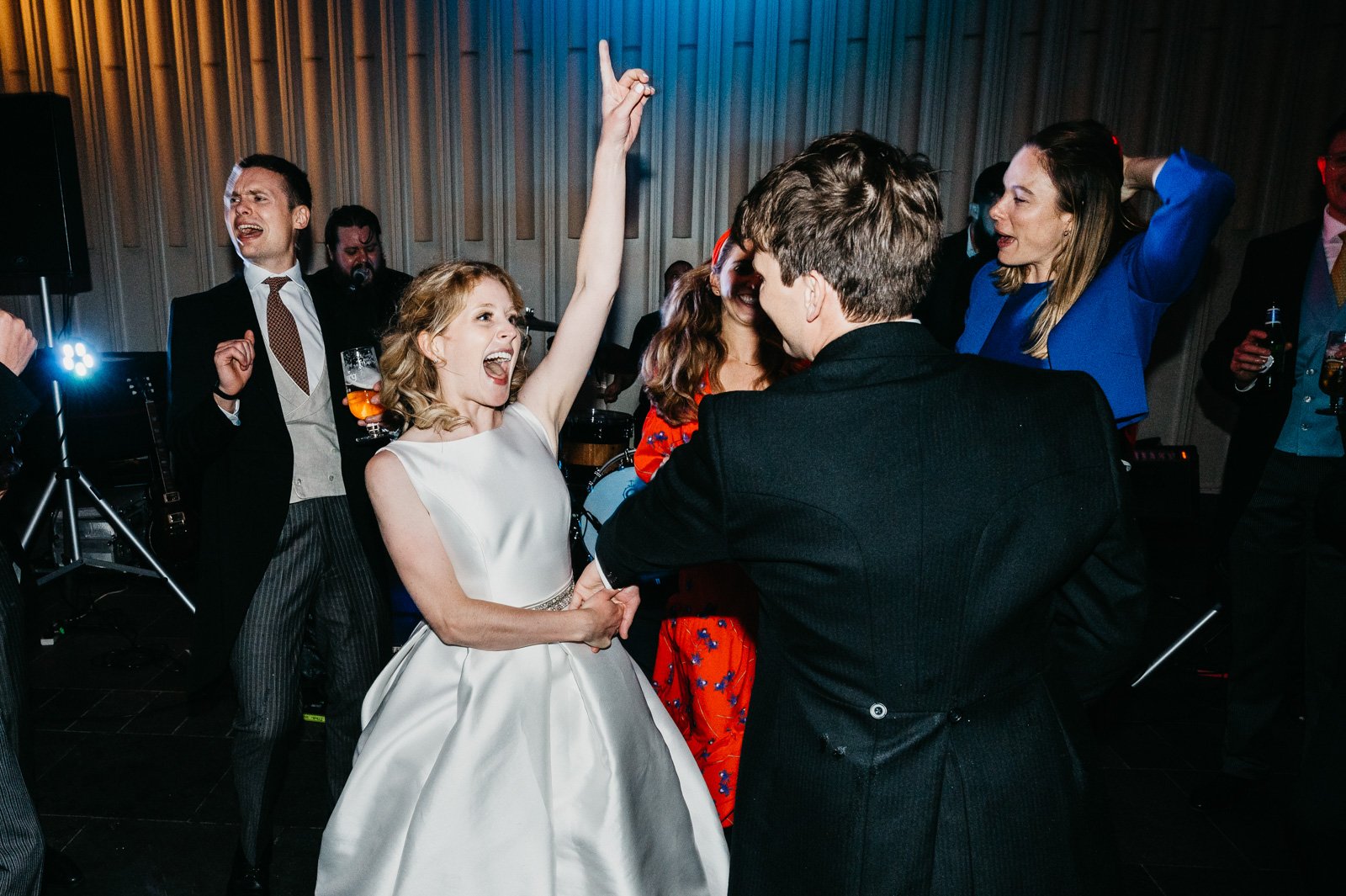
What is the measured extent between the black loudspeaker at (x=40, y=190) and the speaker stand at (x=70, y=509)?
0.14 meters

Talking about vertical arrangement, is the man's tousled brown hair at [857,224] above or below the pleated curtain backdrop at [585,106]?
below

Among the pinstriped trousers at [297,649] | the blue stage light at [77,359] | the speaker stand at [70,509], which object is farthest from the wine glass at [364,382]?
the blue stage light at [77,359]

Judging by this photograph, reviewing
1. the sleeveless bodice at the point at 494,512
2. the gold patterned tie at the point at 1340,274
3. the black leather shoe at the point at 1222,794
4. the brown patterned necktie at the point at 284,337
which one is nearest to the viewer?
the sleeveless bodice at the point at 494,512

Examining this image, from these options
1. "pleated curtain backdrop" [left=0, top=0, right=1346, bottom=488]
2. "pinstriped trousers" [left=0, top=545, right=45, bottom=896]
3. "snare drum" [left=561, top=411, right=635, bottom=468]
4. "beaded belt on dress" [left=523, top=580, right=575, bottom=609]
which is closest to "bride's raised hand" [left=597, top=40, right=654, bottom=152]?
"beaded belt on dress" [left=523, top=580, right=575, bottom=609]

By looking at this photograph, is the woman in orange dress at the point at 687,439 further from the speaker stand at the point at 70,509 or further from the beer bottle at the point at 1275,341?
the speaker stand at the point at 70,509

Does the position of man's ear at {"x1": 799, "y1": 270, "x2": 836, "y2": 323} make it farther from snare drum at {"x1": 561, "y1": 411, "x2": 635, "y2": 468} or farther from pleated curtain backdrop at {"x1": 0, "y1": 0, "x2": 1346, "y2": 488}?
pleated curtain backdrop at {"x1": 0, "y1": 0, "x2": 1346, "y2": 488}

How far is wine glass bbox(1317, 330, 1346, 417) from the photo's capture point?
7.68ft

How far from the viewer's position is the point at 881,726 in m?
1.14

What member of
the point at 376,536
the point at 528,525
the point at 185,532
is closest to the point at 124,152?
the point at 185,532

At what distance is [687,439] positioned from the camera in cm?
220

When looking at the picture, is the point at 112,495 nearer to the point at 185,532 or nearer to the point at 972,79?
the point at 185,532

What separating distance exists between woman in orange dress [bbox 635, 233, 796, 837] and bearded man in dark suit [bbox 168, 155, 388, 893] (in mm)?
885

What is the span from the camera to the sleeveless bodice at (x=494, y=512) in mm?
1698

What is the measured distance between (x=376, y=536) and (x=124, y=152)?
6.77 m
